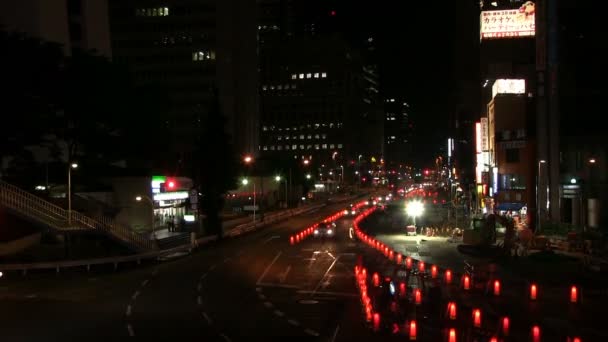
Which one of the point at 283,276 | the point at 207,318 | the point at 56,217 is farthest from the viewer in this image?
the point at 56,217

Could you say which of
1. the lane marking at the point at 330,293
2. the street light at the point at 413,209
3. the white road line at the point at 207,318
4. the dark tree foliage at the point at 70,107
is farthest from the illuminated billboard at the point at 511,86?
the white road line at the point at 207,318

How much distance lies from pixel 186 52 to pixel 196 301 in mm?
111311

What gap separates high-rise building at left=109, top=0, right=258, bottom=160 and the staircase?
296ft

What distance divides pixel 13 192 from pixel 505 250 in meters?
26.5

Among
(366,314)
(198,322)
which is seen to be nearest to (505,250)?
(366,314)

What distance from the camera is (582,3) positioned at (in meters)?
73.2

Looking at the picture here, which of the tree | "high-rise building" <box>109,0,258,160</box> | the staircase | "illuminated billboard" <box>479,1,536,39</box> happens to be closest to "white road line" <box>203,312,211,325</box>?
the staircase

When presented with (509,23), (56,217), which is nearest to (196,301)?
(56,217)

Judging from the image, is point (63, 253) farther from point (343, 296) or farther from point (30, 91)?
point (343, 296)

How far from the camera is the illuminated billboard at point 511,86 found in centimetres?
7562

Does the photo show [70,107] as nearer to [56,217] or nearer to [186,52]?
[56,217]

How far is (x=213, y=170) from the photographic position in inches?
2138

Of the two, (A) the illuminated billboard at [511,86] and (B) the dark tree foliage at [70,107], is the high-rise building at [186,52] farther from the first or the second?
(B) the dark tree foliage at [70,107]

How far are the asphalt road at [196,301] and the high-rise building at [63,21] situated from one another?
82.8 feet
